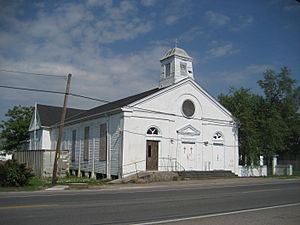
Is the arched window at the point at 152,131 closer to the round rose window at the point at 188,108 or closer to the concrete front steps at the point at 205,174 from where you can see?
the round rose window at the point at 188,108

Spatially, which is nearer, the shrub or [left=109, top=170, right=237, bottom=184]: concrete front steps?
the shrub

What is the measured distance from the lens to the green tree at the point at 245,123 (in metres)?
39.4

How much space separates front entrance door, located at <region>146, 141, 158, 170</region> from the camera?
106 feet

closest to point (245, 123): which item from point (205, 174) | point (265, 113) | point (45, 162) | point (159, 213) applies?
point (265, 113)

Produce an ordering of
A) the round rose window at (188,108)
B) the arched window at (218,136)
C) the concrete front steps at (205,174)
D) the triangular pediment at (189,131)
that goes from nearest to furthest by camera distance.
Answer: the concrete front steps at (205,174)
the triangular pediment at (189,131)
the round rose window at (188,108)
the arched window at (218,136)

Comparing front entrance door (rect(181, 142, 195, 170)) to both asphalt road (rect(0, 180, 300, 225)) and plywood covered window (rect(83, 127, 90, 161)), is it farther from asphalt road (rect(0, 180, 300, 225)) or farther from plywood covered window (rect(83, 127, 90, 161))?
asphalt road (rect(0, 180, 300, 225))

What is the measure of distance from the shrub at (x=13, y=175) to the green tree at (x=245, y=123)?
75.7 feet

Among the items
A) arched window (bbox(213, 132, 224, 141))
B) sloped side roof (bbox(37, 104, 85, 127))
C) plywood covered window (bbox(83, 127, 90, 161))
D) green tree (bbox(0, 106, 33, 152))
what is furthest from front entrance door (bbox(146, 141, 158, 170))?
green tree (bbox(0, 106, 33, 152))

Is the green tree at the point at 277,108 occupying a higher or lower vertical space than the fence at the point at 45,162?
higher

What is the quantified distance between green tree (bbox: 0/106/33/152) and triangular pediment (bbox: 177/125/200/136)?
33255 millimetres

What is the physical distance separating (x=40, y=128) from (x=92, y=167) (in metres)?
16.9

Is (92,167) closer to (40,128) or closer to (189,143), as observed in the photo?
(189,143)

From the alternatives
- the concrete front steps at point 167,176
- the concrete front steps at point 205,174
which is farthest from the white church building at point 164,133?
the concrete front steps at point 167,176

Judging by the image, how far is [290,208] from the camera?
1291 centimetres
